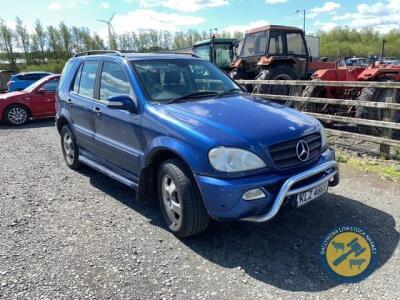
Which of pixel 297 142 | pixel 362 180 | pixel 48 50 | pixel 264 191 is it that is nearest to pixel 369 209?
pixel 362 180

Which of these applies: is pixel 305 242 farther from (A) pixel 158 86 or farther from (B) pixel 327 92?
(B) pixel 327 92

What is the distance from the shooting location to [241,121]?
3568 mm

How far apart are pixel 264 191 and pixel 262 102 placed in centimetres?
151

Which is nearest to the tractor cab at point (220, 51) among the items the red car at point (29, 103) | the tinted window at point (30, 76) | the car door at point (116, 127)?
the red car at point (29, 103)

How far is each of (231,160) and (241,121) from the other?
535 mm

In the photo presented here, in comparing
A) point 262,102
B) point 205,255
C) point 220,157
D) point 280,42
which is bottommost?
point 205,255

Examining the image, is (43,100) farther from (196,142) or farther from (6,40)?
(6,40)

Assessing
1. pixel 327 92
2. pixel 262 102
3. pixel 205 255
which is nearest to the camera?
pixel 205 255

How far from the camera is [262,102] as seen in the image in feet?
14.3

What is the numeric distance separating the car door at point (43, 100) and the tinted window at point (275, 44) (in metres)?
6.93

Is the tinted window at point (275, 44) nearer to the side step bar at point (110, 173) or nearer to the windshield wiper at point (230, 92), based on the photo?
the windshield wiper at point (230, 92)

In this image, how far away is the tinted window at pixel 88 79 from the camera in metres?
5.14

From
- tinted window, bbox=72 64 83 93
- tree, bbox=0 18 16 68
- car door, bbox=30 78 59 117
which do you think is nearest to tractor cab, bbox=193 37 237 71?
car door, bbox=30 78 59 117

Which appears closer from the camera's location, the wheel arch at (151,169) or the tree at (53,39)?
the wheel arch at (151,169)
